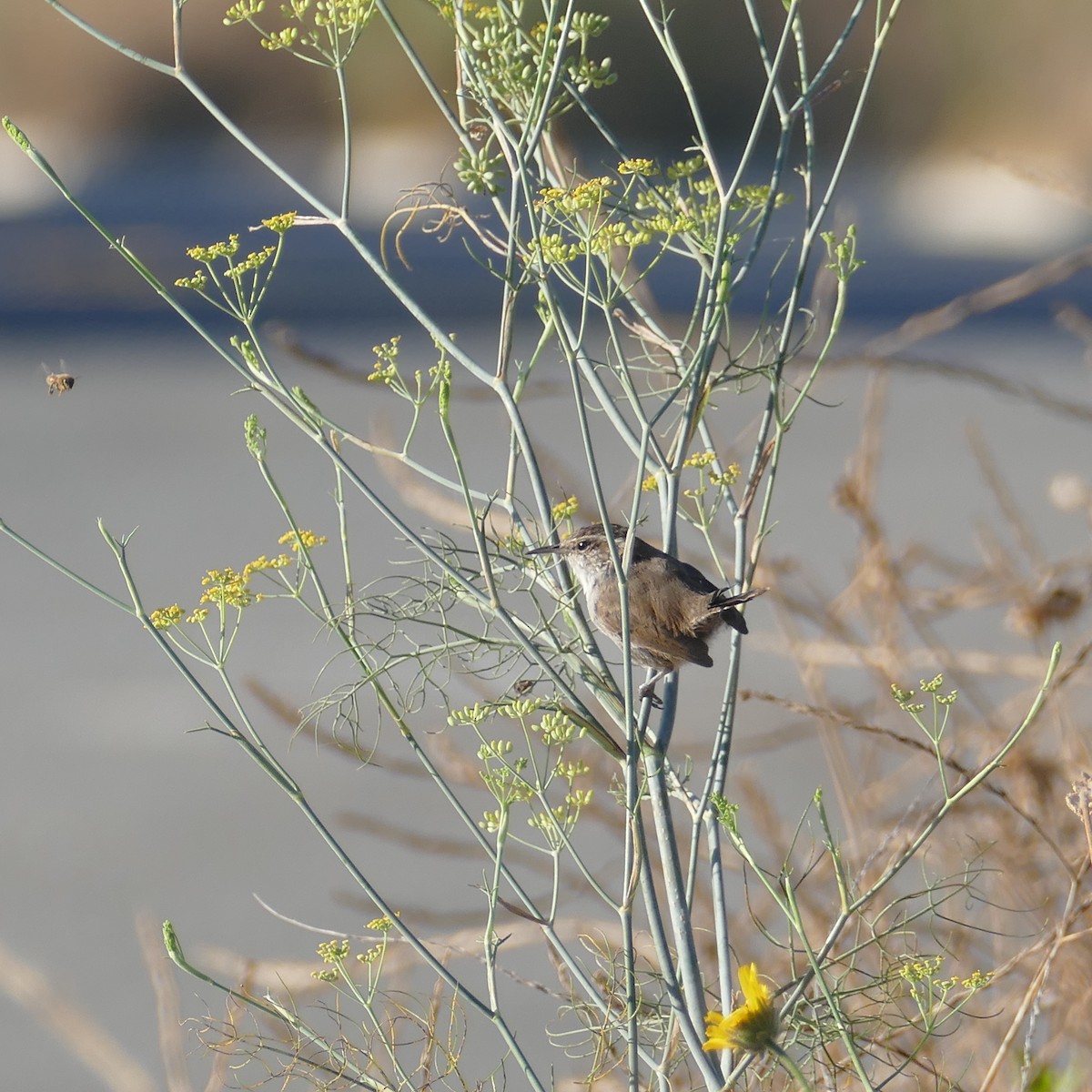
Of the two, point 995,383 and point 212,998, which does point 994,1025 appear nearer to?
point 995,383

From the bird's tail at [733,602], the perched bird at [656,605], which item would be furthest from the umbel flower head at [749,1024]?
the perched bird at [656,605]

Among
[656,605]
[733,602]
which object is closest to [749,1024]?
[733,602]

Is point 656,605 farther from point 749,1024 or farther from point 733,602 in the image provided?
point 749,1024

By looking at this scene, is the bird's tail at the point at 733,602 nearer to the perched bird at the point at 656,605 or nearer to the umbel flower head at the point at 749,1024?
the perched bird at the point at 656,605

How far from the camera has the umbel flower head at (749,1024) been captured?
4.94 feet

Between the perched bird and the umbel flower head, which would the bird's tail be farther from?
the umbel flower head

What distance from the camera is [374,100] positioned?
49.4 feet

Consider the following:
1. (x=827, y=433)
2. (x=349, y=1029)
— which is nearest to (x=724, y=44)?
(x=827, y=433)

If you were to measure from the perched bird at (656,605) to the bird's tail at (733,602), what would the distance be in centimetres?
1

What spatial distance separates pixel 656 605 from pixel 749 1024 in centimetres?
168

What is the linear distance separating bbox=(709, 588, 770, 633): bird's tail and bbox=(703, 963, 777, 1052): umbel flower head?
0.47 m

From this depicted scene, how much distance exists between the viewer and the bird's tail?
203cm

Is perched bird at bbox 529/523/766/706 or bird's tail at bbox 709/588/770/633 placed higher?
perched bird at bbox 529/523/766/706

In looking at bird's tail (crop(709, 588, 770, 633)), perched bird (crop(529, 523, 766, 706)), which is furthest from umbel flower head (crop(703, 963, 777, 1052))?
perched bird (crop(529, 523, 766, 706))
